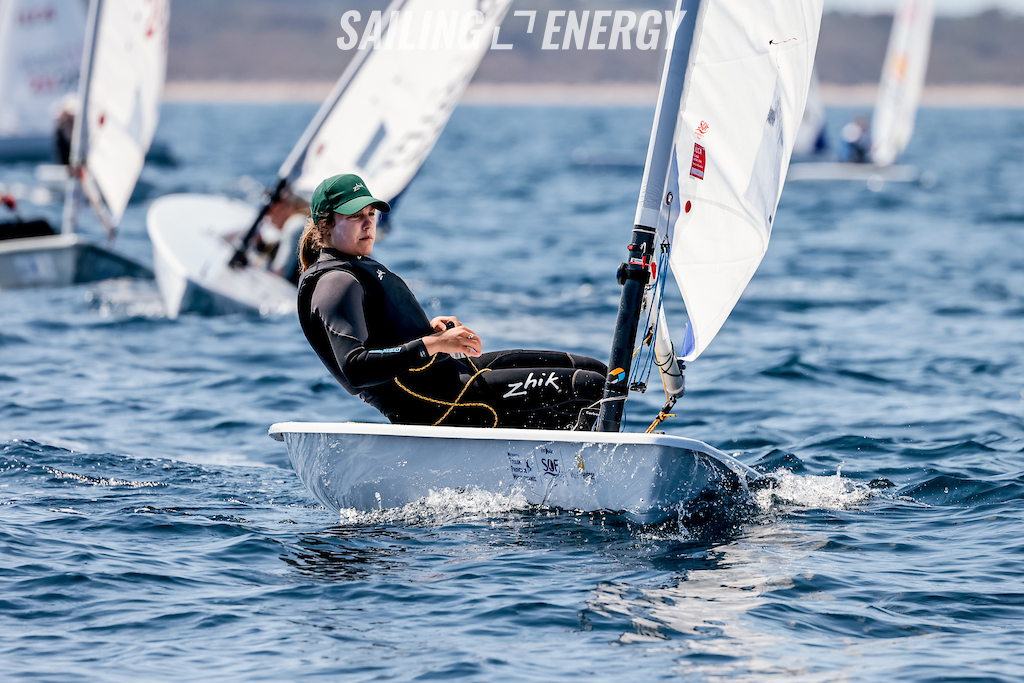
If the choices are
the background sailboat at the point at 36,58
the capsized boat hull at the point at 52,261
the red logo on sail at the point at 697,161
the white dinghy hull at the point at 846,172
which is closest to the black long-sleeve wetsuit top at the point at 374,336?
the red logo on sail at the point at 697,161

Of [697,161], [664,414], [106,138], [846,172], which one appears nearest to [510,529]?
[664,414]

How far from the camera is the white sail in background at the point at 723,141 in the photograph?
4.58 m

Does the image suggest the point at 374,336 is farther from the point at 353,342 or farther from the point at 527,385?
the point at 527,385

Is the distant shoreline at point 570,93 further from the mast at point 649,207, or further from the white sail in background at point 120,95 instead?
the mast at point 649,207

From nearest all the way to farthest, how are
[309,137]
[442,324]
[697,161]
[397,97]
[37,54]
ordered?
[442,324]
[697,161]
[397,97]
[309,137]
[37,54]

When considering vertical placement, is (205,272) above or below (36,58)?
below

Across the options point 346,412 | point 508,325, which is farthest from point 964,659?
point 508,325

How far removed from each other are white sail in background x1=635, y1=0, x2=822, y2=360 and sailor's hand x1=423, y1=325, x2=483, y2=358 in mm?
772

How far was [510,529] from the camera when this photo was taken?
15.5 feet

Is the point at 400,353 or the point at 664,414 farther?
the point at 664,414

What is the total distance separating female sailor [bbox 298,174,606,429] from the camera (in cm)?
440

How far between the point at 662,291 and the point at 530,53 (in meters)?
150

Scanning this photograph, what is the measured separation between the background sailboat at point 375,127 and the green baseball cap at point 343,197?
559cm

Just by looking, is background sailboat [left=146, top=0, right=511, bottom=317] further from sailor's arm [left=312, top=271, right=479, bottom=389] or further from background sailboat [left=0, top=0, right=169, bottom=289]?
sailor's arm [left=312, top=271, right=479, bottom=389]
